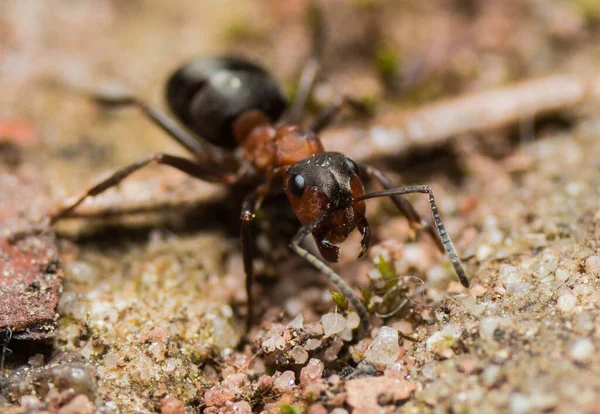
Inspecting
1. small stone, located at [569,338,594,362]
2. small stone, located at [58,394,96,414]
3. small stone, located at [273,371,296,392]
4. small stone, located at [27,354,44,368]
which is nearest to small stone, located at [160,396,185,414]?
small stone, located at [58,394,96,414]

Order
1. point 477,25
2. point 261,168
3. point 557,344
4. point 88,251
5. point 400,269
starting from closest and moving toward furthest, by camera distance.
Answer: point 557,344, point 400,269, point 88,251, point 261,168, point 477,25

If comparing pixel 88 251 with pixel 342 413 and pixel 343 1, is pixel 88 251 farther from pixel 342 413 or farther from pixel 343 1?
pixel 343 1

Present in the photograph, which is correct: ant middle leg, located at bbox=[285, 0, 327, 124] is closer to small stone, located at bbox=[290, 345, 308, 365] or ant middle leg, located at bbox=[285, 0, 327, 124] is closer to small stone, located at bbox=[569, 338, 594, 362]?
small stone, located at bbox=[290, 345, 308, 365]

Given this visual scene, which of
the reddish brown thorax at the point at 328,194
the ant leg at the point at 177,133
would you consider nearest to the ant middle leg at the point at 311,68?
the ant leg at the point at 177,133

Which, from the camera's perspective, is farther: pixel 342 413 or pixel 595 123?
pixel 595 123

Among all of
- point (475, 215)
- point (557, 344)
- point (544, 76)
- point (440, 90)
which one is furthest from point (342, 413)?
point (544, 76)
